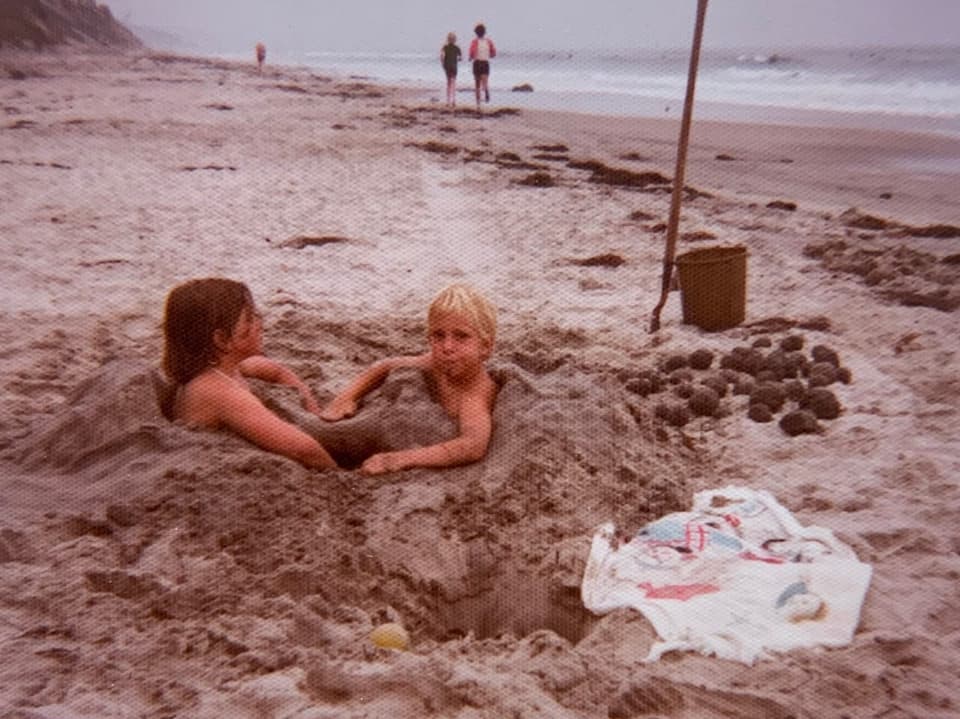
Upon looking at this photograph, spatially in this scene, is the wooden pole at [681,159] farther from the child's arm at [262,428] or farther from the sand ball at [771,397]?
the child's arm at [262,428]

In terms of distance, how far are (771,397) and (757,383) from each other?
212mm

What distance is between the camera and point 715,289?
4.61 meters

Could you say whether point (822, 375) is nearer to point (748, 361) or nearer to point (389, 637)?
point (748, 361)

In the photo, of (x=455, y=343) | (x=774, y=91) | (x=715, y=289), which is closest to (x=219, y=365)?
(x=455, y=343)

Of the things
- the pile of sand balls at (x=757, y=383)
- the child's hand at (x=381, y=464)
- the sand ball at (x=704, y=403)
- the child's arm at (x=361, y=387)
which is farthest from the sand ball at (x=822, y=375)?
the child's hand at (x=381, y=464)

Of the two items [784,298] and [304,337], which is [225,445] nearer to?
[304,337]

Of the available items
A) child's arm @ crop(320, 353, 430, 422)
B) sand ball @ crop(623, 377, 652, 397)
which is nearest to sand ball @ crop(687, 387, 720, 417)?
sand ball @ crop(623, 377, 652, 397)

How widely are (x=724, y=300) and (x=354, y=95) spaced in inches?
675

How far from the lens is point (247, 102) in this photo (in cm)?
1664

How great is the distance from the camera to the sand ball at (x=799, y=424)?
139 inches

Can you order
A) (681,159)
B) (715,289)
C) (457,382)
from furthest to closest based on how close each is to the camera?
(715,289), (681,159), (457,382)

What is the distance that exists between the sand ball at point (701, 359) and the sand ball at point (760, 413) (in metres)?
0.52

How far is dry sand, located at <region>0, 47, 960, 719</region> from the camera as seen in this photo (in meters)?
2.00

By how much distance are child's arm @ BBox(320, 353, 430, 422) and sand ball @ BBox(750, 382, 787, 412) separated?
144 centimetres
